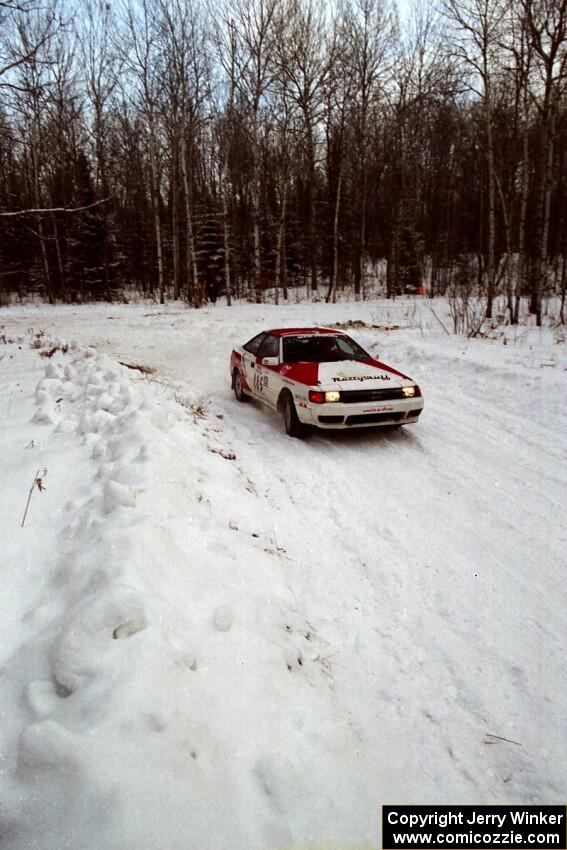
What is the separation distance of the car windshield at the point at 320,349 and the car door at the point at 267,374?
8.9 inches

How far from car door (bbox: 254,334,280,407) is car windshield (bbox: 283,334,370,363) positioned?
0.23 meters

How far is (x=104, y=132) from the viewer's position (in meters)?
31.8

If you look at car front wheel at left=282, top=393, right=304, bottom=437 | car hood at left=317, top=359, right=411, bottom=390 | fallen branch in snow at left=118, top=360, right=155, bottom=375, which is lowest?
car front wheel at left=282, top=393, right=304, bottom=437

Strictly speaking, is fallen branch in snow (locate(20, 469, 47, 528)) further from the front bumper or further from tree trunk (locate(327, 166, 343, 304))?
tree trunk (locate(327, 166, 343, 304))

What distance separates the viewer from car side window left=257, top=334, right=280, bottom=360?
7.26 metres

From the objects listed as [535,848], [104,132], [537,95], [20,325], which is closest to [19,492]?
[535,848]

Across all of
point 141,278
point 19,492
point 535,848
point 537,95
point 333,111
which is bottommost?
point 535,848

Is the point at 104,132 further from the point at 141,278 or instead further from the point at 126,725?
the point at 126,725

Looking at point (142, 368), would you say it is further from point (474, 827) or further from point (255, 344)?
point (474, 827)

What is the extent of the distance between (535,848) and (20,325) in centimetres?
2035

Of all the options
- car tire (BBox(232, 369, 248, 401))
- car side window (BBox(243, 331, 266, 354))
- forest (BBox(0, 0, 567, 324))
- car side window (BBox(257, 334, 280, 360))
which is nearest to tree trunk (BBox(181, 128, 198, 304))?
forest (BBox(0, 0, 567, 324))

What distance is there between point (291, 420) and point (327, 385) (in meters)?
0.72

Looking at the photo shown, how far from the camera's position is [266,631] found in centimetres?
285

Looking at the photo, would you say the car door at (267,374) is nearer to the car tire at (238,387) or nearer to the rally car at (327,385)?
the rally car at (327,385)
